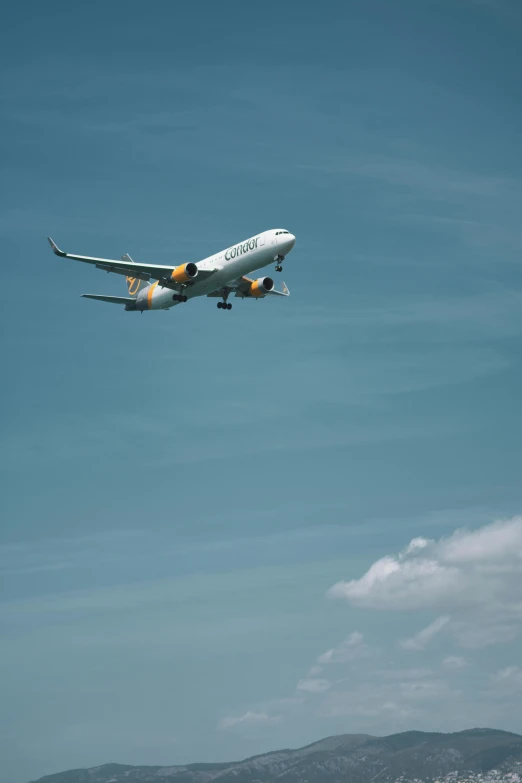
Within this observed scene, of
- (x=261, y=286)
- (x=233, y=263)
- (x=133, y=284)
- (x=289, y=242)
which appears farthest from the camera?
(x=133, y=284)

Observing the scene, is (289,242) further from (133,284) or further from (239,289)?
(133,284)

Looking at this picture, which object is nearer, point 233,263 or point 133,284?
point 233,263

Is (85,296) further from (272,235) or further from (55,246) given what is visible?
(272,235)

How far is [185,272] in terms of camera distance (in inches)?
5364

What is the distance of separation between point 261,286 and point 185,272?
13.7m

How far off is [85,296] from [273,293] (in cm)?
2792

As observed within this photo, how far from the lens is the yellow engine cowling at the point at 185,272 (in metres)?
136

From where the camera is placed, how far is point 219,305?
5974 inches

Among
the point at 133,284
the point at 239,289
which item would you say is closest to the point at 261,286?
the point at 239,289

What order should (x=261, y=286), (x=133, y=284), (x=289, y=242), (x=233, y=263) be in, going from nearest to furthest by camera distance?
(x=289, y=242)
(x=233, y=263)
(x=261, y=286)
(x=133, y=284)

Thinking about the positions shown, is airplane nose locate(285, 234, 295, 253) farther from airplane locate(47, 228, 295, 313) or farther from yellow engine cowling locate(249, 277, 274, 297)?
yellow engine cowling locate(249, 277, 274, 297)

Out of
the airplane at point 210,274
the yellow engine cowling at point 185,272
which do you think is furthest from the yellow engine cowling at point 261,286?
the yellow engine cowling at point 185,272

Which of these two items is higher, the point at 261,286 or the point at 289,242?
the point at 261,286

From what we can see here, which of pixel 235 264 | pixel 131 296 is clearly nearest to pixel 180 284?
pixel 235 264
